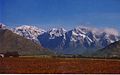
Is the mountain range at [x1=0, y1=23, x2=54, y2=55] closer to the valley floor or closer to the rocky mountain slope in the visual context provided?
the rocky mountain slope

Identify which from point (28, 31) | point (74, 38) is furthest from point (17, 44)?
point (74, 38)

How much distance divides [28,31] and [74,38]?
3.14 ft

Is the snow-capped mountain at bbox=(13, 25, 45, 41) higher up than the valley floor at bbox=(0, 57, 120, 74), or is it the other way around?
the snow-capped mountain at bbox=(13, 25, 45, 41)

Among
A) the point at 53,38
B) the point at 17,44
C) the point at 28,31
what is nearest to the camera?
the point at 28,31

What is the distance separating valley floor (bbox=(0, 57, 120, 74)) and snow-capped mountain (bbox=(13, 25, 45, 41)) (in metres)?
0.40

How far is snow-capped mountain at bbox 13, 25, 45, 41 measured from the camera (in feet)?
25.1

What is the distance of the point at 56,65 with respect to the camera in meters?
7.85

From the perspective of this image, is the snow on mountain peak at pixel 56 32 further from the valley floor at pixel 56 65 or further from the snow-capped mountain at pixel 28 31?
the valley floor at pixel 56 65

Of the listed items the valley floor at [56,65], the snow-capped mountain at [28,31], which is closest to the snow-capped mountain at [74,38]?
the snow-capped mountain at [28,31]

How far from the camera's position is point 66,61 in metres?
7.88

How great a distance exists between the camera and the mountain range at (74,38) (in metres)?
7.85

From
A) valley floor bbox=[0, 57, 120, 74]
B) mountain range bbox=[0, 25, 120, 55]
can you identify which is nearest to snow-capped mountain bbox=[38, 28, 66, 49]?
mountain range bbox=[0, 25, 120, 55]

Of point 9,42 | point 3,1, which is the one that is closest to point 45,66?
point 9,42

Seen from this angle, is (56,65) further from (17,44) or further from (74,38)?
(17,44)
